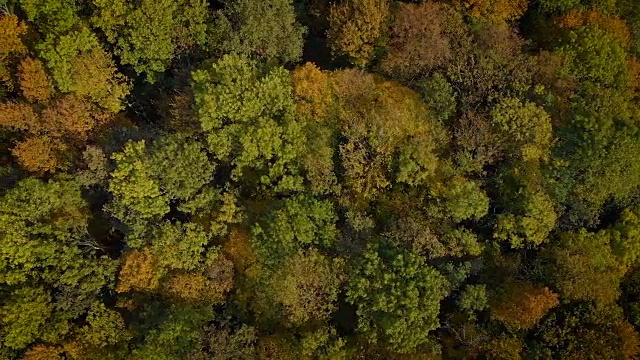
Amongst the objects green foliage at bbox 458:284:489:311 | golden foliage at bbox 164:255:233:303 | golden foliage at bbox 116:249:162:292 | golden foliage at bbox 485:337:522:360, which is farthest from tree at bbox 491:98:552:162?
golden foliage at bbox 116:249:162:292

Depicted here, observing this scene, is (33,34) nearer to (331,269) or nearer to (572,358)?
(331,269)

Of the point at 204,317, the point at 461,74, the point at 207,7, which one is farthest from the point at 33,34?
the point at 461,74

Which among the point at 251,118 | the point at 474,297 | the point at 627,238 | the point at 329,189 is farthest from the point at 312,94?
the point at 627,238

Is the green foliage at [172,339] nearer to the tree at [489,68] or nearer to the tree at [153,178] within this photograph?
the tree at [153,178]

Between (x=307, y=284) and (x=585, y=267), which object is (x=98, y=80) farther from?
(x=585, y=267)

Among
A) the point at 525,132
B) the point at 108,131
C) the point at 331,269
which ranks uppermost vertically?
the point at 108,131

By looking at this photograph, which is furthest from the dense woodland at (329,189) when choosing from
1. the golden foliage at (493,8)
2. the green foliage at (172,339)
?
the golden foliage at (493,8)
